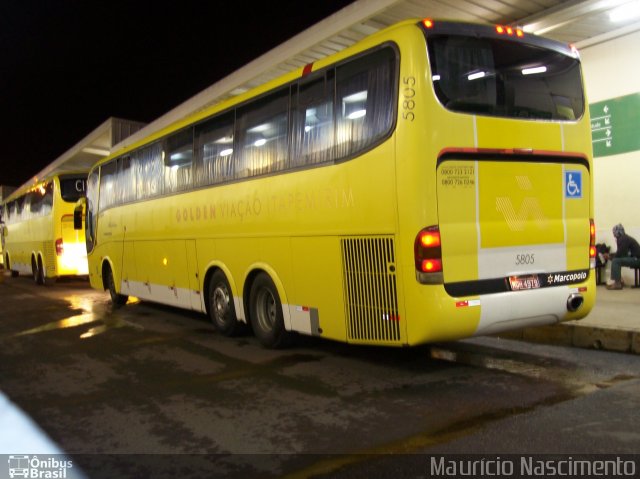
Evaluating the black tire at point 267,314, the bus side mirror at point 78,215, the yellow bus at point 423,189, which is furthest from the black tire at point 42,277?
the yellow bus at point 423,189

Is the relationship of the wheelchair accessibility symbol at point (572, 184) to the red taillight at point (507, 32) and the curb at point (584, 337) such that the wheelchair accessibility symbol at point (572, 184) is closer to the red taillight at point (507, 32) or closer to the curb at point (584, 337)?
the red taillight at point (507, 32)

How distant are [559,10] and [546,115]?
4493 millimetres

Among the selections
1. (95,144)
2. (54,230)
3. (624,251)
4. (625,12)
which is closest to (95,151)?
(95,144)

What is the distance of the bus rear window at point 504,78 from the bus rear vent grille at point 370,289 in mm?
1616

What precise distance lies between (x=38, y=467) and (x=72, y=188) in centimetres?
1637

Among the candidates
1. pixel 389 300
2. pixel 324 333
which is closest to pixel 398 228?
pixel 389 300

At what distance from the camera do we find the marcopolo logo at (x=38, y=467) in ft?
13.9

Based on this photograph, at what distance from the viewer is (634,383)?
574 centimetres

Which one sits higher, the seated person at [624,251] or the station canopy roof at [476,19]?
the station canopy roof at [476,19]

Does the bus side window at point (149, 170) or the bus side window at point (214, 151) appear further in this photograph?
the bus side window at point (149, 170)

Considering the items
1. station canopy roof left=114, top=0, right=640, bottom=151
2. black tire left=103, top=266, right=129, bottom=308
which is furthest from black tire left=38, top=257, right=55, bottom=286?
station canopy roof left=114, top=0, right=640, bottom=151

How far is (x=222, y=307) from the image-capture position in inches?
362

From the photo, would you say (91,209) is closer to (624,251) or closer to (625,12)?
(624,251)

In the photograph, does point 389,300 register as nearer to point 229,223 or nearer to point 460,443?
point 460,443
